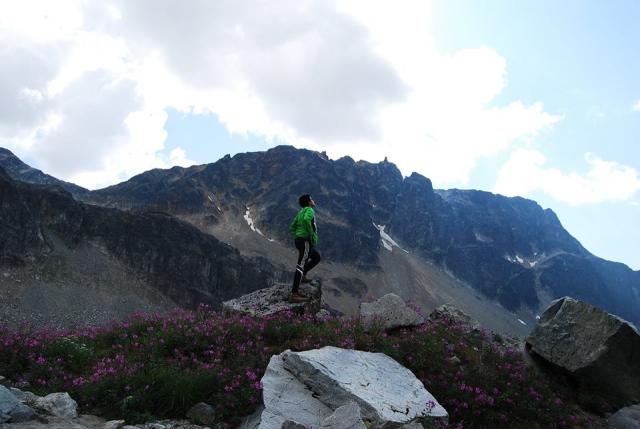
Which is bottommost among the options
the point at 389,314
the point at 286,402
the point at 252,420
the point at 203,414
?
the point at 203,414

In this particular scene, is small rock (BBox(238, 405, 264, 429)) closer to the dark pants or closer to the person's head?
the dark pants

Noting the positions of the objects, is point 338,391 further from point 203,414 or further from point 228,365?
point 228,365

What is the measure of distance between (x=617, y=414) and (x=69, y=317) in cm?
11065

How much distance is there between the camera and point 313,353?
9.71 m

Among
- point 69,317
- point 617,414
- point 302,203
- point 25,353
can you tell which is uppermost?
point 302,203

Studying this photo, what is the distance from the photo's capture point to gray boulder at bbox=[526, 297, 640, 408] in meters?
11.8

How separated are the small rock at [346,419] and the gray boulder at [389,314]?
595 cm

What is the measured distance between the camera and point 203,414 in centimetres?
838

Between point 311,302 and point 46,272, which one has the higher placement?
point 311,302

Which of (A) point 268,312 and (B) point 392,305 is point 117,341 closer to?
(A) point 268,312

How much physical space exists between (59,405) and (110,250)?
14488 centimetres

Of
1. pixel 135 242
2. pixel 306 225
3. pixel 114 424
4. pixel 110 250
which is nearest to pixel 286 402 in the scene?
pixel 114 424

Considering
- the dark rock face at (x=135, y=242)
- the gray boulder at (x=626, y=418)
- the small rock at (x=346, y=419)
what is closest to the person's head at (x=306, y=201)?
the small rock at (x=346, y=419)

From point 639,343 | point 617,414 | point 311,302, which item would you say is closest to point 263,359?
point 311,302
